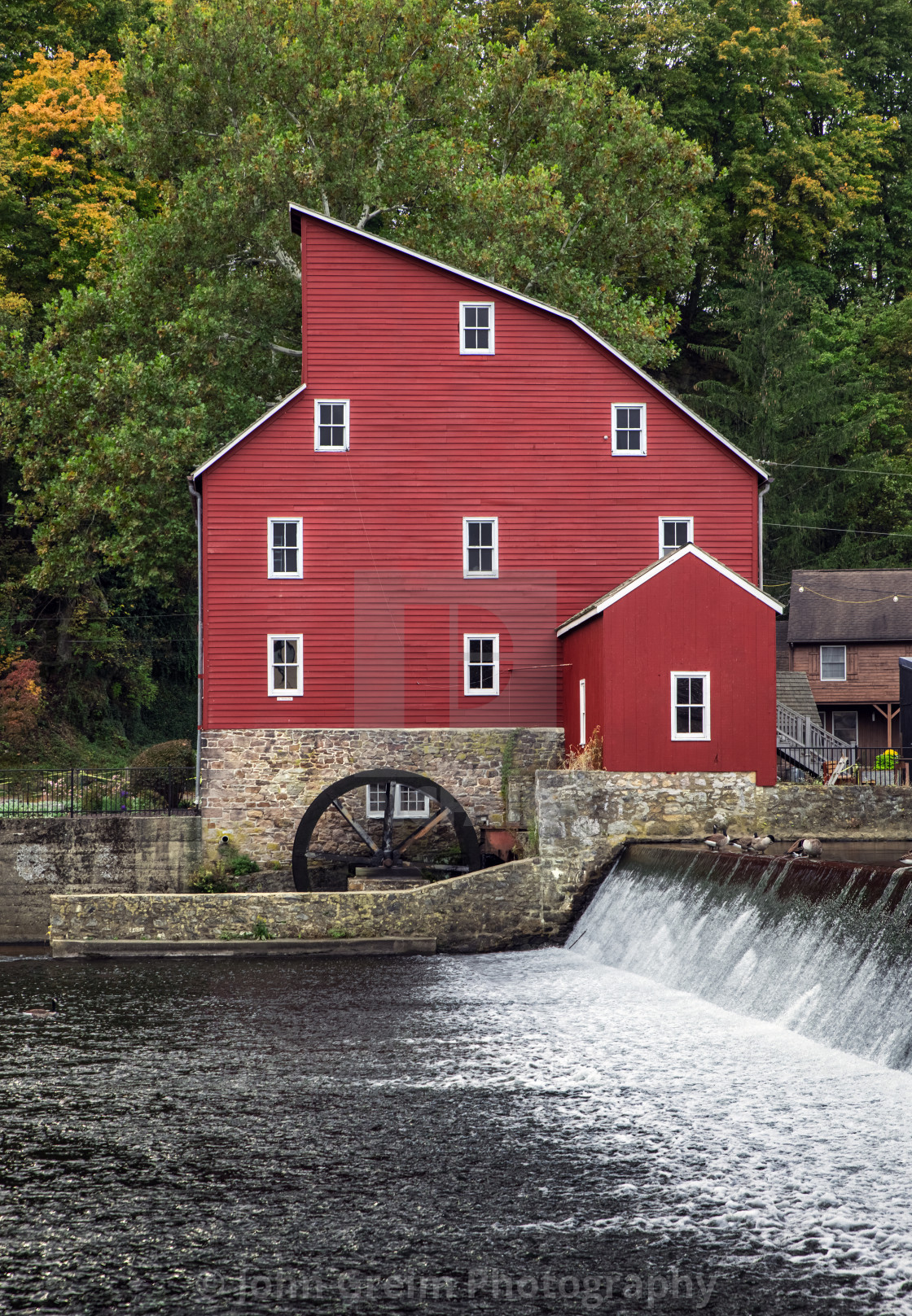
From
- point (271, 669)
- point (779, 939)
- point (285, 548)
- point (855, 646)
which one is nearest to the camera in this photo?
point (779, 939)

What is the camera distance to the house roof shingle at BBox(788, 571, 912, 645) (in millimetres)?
34938

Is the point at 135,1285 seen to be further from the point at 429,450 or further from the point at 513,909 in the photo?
the point at 429,450

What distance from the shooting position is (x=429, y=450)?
898 inches

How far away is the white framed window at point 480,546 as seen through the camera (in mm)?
22797

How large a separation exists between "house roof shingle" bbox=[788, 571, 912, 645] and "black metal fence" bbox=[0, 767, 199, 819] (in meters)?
18.8

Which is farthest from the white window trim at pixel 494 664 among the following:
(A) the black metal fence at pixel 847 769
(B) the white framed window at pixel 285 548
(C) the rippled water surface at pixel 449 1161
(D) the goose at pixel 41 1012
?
(D) the goose at pixel 41 1012

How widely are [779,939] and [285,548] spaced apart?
1242cm

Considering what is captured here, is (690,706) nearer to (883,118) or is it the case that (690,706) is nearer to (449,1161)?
(449,1161)

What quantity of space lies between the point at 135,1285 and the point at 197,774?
50.2 feet

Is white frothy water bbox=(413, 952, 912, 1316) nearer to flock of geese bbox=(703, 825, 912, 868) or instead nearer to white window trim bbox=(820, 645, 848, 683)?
flock of geese bbox=(703, 825, 912, 868)

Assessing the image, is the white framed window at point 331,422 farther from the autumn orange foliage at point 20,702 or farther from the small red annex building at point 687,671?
the autumn orange foliage at point 20,702

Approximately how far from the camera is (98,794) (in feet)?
76.1

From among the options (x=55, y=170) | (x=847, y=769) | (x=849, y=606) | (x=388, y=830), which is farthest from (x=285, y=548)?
(x=849, y=606)

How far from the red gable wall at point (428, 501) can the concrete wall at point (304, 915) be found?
456cm
